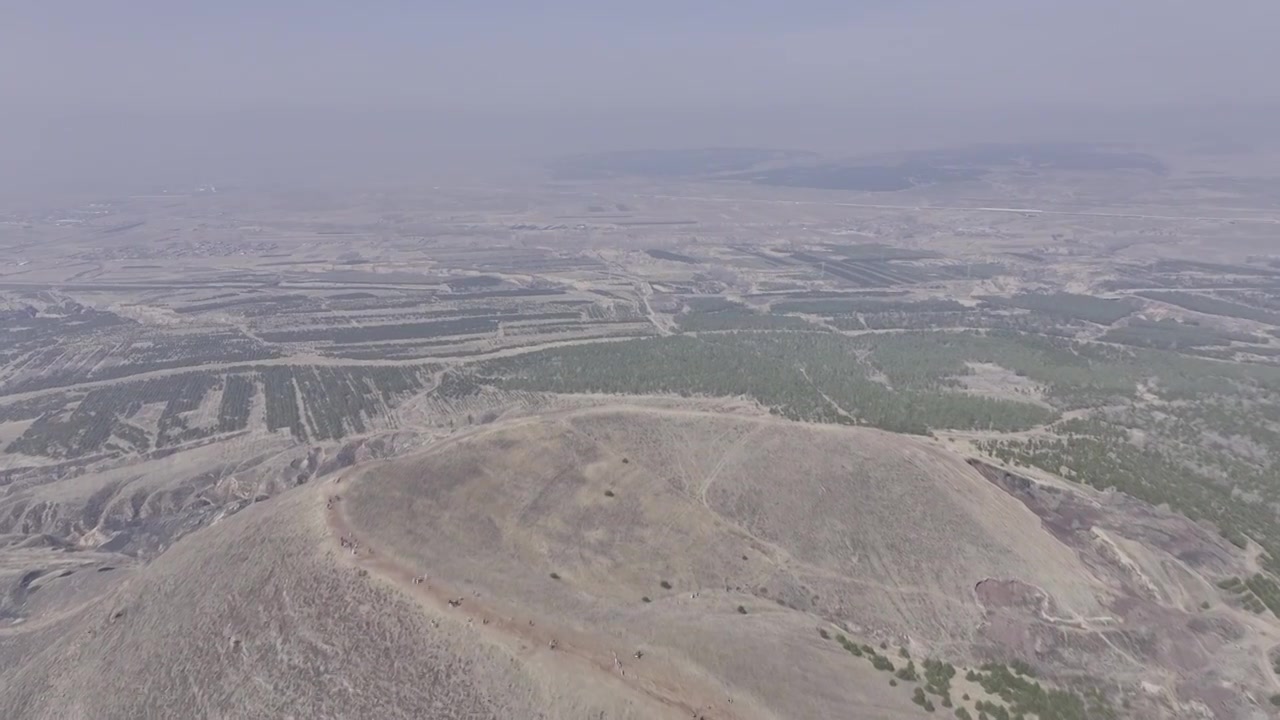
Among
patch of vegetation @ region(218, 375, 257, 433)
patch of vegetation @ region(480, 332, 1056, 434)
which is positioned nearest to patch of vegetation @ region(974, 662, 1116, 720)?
patch of vegetation @ region(480, 332, 1056, 434)

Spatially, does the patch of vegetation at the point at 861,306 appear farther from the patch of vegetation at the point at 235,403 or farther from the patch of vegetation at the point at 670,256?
the patch of vegetation at the point at 235,403

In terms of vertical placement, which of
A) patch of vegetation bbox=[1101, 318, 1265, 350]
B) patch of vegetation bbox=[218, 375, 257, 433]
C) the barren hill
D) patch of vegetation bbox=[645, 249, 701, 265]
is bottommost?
patch of vegetation bbox=[218, 375, 257, 433]

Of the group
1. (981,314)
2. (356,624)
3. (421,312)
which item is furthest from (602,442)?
(981,314)

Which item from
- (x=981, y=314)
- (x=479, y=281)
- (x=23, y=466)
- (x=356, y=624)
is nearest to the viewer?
(x=356, y=624)

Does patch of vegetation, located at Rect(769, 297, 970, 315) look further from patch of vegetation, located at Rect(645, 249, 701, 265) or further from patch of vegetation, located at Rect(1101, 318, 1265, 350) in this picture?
patch of vegetation, located at Rect(645, 249, 701, 265)

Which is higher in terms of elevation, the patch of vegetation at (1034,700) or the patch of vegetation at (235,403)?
the patch of vegetation at (1034,700)

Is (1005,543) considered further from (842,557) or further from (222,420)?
(222,420)

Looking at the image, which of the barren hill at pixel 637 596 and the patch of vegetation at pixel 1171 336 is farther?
the patch of vegetation at pixel 1171 336

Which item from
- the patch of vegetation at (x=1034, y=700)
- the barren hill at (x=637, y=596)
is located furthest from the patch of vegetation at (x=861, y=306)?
the patch of vegetation at (x=1034, y=700)

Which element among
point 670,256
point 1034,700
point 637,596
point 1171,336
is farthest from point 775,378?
point 670,256

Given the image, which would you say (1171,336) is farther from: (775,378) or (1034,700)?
(1034,700)

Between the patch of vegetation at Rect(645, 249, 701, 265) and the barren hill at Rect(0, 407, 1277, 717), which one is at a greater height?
the barren hill at Rect(0, 407, 1277, 717)
